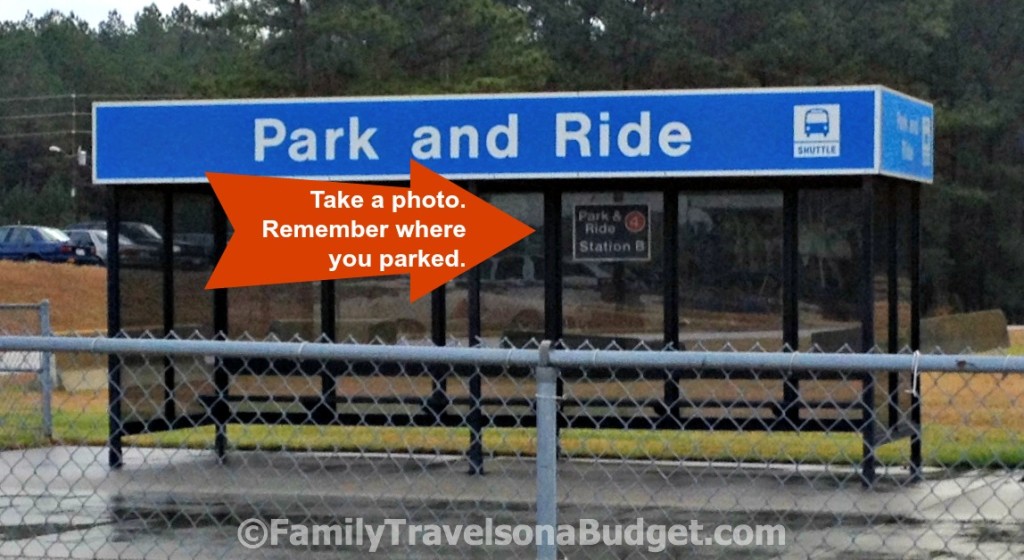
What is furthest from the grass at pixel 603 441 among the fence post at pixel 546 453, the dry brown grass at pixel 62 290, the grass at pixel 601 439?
the dry brown grass at pixel 62 290

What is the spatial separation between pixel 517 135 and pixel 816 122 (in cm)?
206

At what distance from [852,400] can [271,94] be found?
3544 centimetres

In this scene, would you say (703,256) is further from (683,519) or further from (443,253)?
(683,519)

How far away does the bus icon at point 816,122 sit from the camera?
11.1 metres

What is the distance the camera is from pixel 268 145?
12.0 m

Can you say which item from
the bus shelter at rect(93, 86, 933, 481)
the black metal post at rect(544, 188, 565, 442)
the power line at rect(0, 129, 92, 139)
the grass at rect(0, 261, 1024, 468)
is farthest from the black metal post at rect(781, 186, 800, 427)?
the power line at rect(0, 129, 92, 139)

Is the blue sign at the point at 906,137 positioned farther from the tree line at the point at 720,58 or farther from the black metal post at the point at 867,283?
the tree line at the point at 720,58

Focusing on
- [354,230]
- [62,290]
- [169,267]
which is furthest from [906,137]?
[62,290]

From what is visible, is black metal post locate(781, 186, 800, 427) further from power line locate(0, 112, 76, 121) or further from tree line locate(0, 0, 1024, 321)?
power line locate(0, 112, 76, 121)

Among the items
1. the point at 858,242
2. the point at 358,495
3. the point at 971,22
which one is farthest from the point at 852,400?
the point at 971,22

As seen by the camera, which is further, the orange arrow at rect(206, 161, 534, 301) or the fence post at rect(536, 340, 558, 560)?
the orange arrow at rect(206, 161, 534, 301)

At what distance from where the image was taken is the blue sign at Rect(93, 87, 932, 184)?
11.1 meters

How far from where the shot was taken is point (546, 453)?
476 centimetres

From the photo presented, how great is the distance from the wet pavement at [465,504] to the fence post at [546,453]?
357cm
